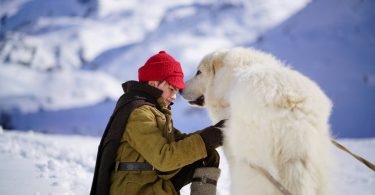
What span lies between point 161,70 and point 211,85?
0.65m

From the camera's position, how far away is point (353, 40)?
52031 millimetres

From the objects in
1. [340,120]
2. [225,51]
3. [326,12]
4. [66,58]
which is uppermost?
[66,58]

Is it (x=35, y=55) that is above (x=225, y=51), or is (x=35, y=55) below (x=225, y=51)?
above

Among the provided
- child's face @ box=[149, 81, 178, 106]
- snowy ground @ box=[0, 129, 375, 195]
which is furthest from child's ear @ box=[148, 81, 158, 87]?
snowy ground @ box=[0, 129, 375, 195]

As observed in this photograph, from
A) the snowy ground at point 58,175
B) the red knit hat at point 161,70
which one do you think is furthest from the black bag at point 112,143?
the snowy ground at point 58,175

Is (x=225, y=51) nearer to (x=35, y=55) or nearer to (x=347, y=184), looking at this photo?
(x=347, y=184)

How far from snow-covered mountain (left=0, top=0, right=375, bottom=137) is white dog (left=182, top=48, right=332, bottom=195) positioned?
1259 inches

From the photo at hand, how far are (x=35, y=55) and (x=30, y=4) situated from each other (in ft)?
143

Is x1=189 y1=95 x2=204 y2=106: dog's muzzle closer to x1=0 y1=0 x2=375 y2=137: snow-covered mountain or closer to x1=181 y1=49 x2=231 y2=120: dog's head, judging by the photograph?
x1=181 y1=49 x2=231 y2=120: dog's head

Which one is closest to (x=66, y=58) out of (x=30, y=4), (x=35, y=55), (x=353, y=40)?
(x=35, y=55)

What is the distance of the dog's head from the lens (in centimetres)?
295

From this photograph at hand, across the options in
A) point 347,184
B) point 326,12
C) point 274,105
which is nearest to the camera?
point 274,105

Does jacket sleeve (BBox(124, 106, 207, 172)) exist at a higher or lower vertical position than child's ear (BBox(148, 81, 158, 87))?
lower

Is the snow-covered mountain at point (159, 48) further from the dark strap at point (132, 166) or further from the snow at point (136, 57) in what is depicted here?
the dark strap at point (132, 166)
